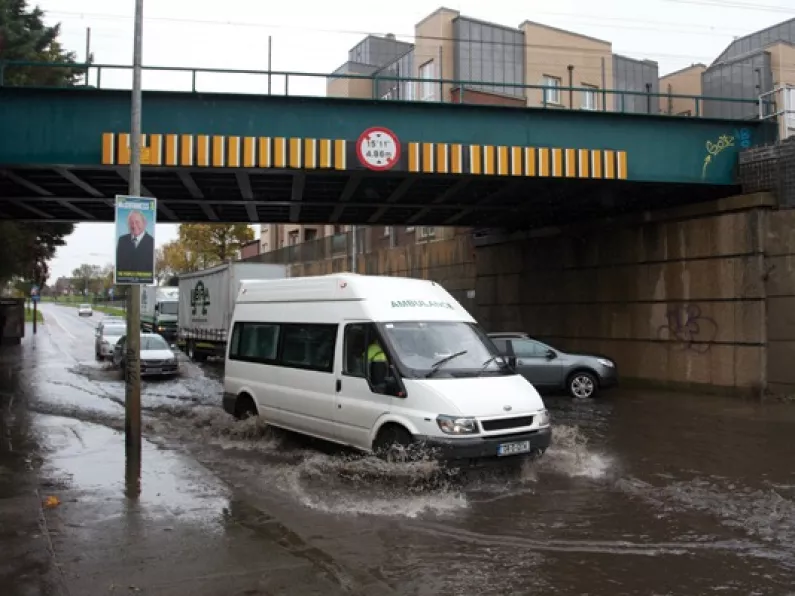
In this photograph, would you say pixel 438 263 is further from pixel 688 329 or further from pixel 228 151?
pixel 228 151

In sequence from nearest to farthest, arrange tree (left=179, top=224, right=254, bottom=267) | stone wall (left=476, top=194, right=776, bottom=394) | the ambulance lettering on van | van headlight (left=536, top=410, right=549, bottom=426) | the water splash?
van headlight (left=536, top=410, right=549, bottom=426) → the water splash → the ambulance lettering on van → stone wall (left=476, top=194, right=776, bottom=394) → tree (left=179, top=224, right=254, bottom=267)

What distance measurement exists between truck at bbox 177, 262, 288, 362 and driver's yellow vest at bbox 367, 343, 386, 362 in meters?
15.6

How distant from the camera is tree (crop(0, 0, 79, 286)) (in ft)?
69.5

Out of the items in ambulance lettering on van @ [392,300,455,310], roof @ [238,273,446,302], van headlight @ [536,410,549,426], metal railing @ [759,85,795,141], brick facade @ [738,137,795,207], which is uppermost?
metal railing @ [759,85,795,141]

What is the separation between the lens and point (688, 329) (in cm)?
1612

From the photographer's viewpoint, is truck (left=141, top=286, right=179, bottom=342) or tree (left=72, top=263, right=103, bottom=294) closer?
truck (left=141, top=286, right=179, bottom=342)

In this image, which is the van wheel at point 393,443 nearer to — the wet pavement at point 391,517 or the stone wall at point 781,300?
the wet pavement at point 391,517

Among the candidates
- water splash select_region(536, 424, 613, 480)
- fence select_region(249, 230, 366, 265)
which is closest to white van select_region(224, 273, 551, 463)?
water splash select_region(536, 424, 613, 480)

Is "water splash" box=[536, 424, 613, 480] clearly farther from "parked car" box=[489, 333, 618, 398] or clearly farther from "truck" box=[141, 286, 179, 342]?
"truck" box=[141, 286, 179, 342]

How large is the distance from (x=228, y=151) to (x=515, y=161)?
5.89m

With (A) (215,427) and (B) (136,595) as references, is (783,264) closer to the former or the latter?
(A) (215,427)

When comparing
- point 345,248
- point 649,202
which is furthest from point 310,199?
point 345,248

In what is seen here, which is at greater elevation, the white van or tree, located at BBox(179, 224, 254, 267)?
tree, located at BBox(179, 224, 254, 267)

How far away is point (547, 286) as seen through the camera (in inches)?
846
